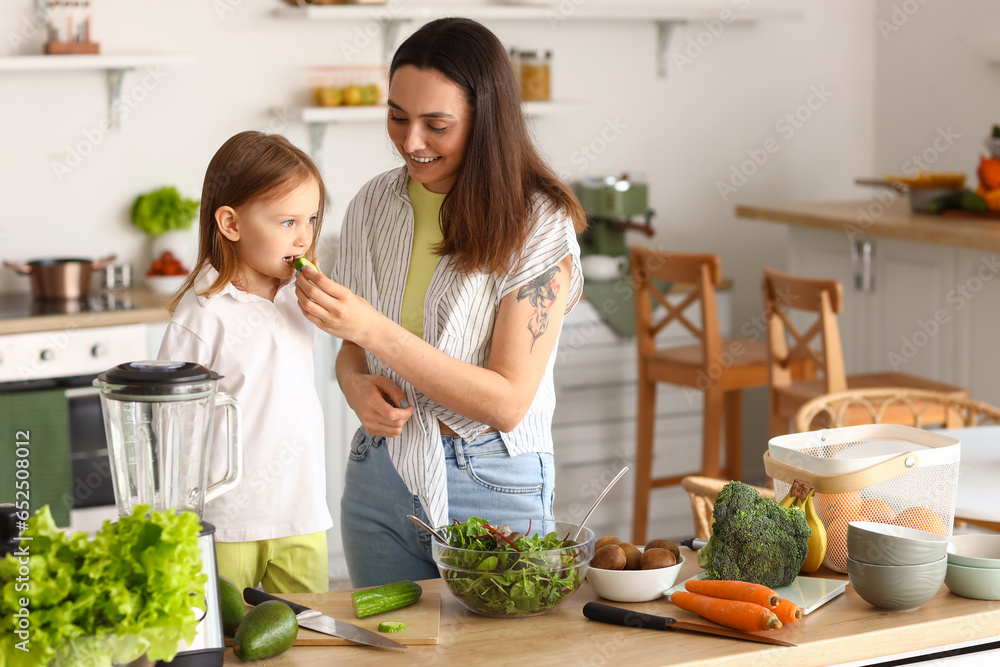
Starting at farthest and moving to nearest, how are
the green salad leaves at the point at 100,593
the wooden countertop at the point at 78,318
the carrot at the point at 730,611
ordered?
the wooden countertop at the point at 78,318
the carrot at the point at 730,611
the green salad leaves at the point at 100,593

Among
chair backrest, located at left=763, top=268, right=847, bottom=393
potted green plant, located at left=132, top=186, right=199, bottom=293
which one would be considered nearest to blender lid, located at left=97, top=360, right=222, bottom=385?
chair backrest, located at left=763, top=268, right=847, bottom=393

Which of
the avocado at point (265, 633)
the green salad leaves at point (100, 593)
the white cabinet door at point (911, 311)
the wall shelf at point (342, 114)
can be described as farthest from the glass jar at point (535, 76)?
the green salad leaves at point (100, 593)

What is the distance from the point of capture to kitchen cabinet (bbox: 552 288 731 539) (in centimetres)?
369

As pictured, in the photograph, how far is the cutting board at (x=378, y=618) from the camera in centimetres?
121

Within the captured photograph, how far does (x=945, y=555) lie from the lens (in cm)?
127

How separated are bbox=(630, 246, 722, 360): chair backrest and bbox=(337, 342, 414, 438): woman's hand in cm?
193

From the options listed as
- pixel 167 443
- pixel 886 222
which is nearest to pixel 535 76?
pixel 886 222

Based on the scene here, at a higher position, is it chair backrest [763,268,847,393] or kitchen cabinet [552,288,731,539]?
chair backrest [763,268,847,393]

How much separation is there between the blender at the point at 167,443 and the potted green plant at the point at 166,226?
241 centimetres

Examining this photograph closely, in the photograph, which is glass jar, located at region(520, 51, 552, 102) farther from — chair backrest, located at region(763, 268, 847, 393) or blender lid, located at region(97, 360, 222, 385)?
blender lid, located at region(97, 360, 222, 385)

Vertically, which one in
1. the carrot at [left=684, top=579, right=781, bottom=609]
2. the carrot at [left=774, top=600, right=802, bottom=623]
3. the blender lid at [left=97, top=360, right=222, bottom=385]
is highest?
the blender lid at [left=97, top=360, right=222, bottom=385]

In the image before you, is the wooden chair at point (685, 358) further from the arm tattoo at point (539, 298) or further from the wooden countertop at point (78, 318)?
the arm tattoo at point (539, 298)

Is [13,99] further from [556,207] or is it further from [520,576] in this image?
[520,576]

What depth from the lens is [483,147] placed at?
4.89ft
